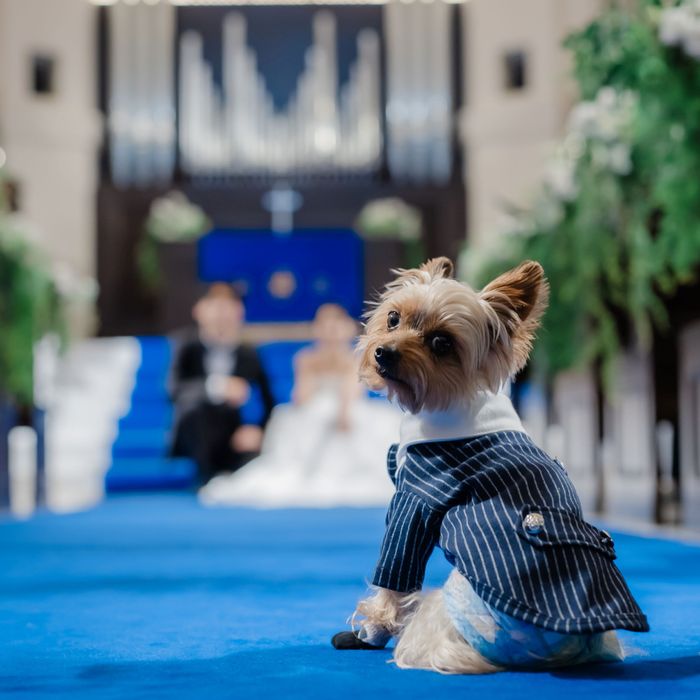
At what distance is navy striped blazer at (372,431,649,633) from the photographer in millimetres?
2125

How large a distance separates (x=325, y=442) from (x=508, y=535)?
24.1 ft

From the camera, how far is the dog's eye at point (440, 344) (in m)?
2.27

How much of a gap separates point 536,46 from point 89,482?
29.1 ft

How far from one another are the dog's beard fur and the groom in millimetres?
6962

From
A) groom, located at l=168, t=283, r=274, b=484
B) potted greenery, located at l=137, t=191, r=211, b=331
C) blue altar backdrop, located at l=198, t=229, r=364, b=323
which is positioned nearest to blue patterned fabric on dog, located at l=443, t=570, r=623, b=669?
groom, located at l=168, t=283, r=274, b=484

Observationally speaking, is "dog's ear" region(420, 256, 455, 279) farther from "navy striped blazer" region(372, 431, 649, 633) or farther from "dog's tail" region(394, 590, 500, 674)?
"dog's tail" region(394, 590, 500, 674)

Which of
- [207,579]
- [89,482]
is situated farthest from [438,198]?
[207,579]

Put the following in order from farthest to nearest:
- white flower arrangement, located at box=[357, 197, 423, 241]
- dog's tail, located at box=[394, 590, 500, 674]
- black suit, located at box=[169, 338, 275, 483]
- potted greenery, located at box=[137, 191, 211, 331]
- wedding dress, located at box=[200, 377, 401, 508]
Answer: white flower arrangement, located at box=[357, 197, 423, 241] → potted greenery, located at box=[137, 191, 211, 331] → black suit, located at box=[169, 338, 275, 483] → wedding dress, located at box=[200, 377, 401, 508] → dog's tail, located at box=[394, 590, 500, 674]

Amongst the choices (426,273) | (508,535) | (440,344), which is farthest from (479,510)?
(426,273)

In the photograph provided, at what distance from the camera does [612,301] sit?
22.6ft

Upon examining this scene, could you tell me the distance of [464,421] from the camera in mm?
2316

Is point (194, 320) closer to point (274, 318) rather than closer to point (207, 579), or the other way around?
point (274, 318)

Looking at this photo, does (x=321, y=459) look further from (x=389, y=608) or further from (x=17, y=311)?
(x=389, y=608)

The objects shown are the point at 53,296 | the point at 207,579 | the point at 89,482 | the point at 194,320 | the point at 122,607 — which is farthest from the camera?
the point at 194,320
